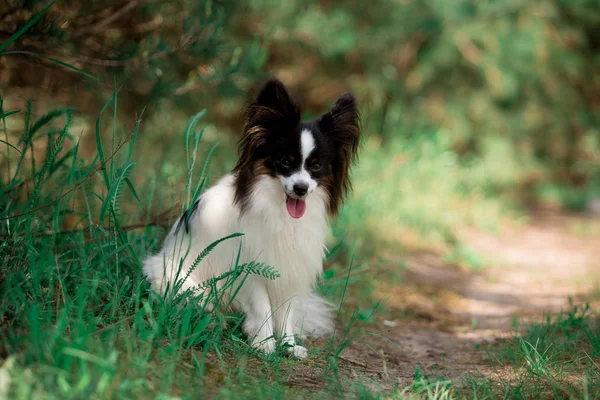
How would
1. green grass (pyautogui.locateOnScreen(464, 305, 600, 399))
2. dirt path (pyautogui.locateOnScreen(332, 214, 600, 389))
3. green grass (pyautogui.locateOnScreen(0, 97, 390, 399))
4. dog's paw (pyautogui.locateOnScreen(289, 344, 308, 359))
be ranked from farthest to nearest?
dirt path (pyautogui.locateOnScreen(332, 214, 600, 389))
dog's paw (pyautogui.locateOnScreen(289, 344, 308, 359))
green grass (pyautogui.locateOnScreen(464, 305, 600, 399))
green grass (pyautogui.locateOnScreen(0, 97, 390, 399))

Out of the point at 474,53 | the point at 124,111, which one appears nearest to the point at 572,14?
the point at 474,53

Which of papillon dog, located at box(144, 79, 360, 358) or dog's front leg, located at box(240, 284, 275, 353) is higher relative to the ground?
papillon dog, located at box(144, 79, 360, 358)

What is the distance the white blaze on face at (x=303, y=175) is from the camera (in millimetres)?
2883

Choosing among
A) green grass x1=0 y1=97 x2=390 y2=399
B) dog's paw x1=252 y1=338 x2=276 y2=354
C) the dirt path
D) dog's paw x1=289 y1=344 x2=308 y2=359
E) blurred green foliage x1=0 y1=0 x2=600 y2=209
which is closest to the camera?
green grass x1=0 y1=97 x2=390 y2=399

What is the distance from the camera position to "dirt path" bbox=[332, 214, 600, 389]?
3139 mm

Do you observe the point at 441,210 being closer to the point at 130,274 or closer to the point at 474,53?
the point at 474,53

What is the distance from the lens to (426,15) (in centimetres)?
786

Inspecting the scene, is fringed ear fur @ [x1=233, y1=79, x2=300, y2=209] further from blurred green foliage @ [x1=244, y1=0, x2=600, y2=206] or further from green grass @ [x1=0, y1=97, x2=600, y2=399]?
blurred green foliage @ [x1=244, y1=0, x2=600, y2=206]

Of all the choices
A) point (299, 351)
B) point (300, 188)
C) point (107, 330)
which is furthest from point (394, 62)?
point (107, 330)

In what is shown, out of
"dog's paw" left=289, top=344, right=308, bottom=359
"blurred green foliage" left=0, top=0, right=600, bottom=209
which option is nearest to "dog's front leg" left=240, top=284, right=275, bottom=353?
"dog's paw" left=289, top=344, right=308, bottom=359

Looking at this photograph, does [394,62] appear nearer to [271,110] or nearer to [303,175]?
[271,110]

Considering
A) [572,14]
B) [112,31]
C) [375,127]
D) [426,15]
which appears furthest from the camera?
[572,14]

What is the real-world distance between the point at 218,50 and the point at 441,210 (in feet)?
12.8

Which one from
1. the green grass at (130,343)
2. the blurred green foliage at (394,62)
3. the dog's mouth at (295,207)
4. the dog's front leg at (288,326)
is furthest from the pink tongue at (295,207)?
the blurred green foliage at (394,62)
